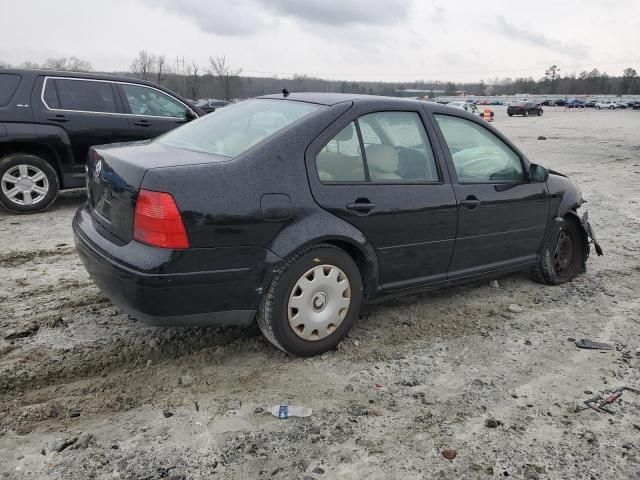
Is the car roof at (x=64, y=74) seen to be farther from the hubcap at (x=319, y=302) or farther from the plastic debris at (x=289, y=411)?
the plastic debris at (x=289, y=411)

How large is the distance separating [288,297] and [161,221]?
87 cm

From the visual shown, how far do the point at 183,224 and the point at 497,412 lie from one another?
1.97 m

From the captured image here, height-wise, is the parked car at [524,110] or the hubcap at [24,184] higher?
the parked car at [524,110]

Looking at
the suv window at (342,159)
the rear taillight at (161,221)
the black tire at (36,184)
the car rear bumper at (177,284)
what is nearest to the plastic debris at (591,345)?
the suv window at (342,159)

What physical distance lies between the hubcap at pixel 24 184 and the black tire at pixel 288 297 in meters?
5.03

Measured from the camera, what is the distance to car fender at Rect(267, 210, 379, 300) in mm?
3133

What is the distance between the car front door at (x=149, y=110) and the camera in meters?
7.72

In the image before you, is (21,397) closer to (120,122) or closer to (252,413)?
(252,413)

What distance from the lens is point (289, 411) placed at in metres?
2.89

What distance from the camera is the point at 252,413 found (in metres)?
2.88

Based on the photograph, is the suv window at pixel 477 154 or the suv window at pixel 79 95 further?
the suv window at pixel 79 95

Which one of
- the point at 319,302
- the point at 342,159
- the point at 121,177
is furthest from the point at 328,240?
the point at 121,177

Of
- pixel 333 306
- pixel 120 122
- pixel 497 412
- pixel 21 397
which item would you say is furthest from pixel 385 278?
pixel 120 122

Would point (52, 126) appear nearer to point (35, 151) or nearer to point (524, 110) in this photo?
point (35, 151)
